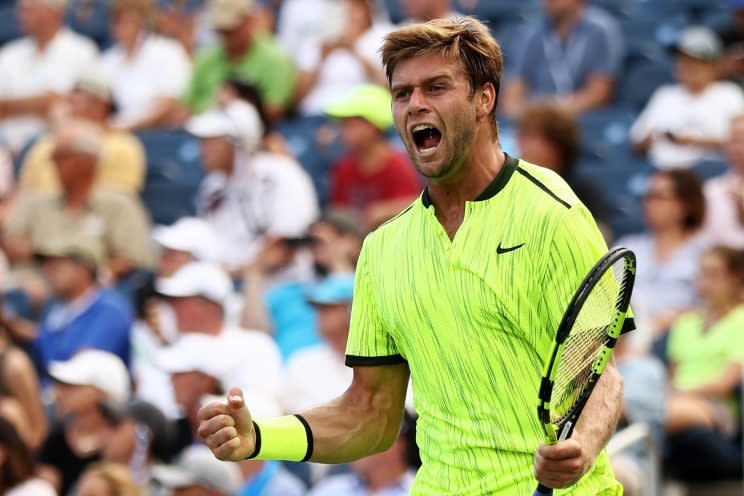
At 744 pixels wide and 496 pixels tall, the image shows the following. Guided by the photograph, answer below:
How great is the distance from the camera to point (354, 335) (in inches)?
147

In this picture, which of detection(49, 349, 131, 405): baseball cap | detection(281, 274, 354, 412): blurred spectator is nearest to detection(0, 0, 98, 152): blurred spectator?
detection(49, 349, 131, 405): baseball cap

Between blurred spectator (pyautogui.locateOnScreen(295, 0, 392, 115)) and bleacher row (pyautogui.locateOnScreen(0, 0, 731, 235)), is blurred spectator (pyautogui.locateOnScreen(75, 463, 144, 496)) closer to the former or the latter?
bleacher row (pyautogui.locateOnScreen(0, 0, 731, 235))

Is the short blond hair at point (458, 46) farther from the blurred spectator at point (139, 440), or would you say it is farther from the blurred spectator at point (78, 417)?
the blurred spectator at point (78, 417)

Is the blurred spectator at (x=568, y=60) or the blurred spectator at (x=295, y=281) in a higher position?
the blurred spectator at (x=568, y=60)

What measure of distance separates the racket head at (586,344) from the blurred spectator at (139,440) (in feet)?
12.2

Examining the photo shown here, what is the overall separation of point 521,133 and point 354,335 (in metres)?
3.51

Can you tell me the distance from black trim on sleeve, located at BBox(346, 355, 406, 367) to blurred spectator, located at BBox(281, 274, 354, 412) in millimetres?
2927

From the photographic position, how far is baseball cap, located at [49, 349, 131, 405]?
22.8 feet

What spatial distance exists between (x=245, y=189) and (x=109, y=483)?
2.61 metres

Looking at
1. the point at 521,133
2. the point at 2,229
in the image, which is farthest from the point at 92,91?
the point at 521,133

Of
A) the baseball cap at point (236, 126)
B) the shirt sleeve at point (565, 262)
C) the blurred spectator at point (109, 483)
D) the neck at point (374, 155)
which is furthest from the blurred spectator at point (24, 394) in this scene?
the shirt sleeve at point (565, 262)

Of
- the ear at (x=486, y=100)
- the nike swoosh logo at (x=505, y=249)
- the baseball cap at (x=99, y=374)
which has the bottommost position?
the baseball cap at (x=99, y=374)

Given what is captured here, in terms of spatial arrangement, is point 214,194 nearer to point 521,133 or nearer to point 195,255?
Answer: point 195,255

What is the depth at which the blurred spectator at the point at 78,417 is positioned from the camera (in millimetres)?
6875
